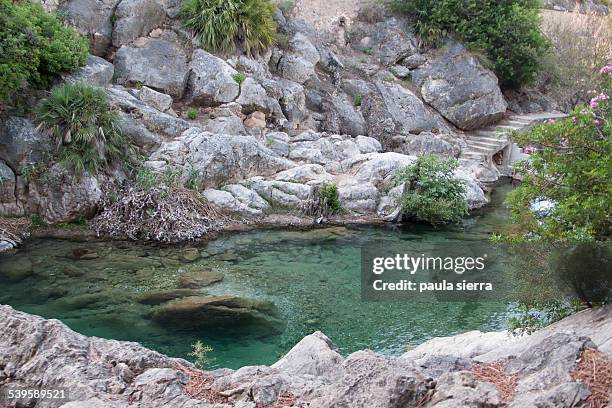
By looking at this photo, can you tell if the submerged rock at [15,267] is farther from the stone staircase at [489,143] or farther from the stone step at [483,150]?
the stone step at [483,150]

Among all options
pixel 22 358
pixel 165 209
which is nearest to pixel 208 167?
pixel 165 209

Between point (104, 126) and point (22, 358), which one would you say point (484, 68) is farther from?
point (22, 358)

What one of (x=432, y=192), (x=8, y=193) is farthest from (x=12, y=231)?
(x=432, y=192)

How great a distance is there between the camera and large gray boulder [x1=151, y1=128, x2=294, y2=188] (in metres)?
13.6

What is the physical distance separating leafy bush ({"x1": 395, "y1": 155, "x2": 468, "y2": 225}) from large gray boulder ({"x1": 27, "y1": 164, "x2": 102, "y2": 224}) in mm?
7296

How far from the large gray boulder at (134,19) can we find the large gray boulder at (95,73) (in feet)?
4.75

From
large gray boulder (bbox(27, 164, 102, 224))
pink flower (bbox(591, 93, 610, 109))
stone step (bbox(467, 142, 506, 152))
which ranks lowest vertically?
large gray boulder (bbox(27, 164, 102, 224))

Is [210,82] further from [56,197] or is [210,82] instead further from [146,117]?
[56,197]

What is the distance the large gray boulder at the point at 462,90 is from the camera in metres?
20.5

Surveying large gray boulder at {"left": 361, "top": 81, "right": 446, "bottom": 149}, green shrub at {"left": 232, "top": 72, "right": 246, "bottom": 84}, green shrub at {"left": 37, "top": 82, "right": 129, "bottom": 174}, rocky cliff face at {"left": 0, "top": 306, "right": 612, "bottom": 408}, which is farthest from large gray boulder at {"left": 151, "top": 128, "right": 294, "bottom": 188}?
rocky cliff face at {"left": 0, "top": 306, "right": 612, "bottom": 408}

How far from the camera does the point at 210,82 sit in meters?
16.2

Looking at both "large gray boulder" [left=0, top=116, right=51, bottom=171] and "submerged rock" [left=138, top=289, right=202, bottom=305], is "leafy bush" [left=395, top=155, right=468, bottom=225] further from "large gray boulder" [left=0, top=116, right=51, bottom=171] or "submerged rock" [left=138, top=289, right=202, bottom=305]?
"large gray boulder" [left=0, top=116, right=51, bottom=171]

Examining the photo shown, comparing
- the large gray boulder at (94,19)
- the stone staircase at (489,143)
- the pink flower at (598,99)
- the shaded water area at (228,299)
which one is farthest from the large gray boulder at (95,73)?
the pink flower at (598,99)

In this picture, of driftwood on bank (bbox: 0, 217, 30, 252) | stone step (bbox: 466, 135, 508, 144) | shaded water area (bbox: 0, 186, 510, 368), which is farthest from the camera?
stone step (bbox: 466, 135, 508, 144)
